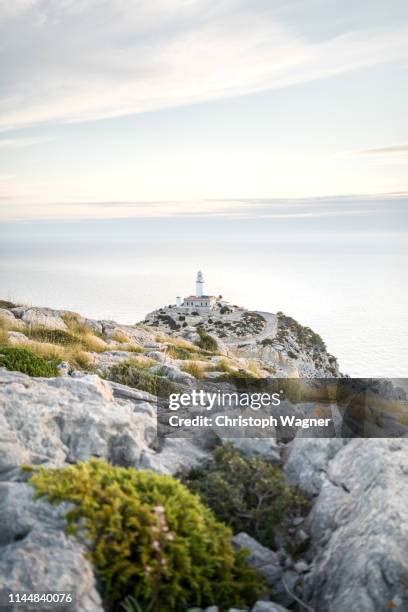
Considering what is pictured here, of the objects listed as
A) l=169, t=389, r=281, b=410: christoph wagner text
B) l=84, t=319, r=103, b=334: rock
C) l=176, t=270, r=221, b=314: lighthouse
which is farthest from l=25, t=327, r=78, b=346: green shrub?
l=176, t=270, r=221, b=314: lighthouse

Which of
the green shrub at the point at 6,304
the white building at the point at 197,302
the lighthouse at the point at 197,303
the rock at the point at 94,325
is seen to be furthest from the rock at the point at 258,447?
the white building at the point at 197,302

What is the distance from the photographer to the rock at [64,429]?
6625 mm

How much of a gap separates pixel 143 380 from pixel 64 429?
4643 millimetres

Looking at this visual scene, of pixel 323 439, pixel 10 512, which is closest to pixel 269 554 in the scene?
pixel 323 439

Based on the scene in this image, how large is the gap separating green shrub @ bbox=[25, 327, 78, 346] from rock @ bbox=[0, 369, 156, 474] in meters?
9.47

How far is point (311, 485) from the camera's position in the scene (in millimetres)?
7145

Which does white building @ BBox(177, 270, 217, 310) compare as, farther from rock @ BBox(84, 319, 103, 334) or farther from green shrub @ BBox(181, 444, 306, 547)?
green shrub @ BBox(181, 444, 306, 547)

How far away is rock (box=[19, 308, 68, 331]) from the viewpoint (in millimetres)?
20672

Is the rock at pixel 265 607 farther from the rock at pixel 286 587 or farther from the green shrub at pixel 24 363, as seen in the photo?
the green shrub at pixel 24 363

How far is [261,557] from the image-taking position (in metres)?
5.99

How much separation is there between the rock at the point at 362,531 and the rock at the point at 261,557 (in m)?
0.39

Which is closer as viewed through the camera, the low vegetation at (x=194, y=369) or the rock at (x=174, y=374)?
the rock at (x=174, y=374)

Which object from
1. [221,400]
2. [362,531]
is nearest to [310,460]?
[362,531]

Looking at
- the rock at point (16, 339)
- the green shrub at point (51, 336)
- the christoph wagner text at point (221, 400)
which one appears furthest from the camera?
the green shrub at point (51, 336)
